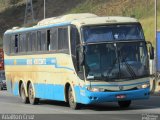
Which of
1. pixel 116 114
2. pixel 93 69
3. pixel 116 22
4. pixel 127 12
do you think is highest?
pixel 127 12

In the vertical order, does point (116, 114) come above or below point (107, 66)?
below

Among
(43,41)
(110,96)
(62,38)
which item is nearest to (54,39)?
(62,38)

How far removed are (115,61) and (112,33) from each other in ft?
3.65

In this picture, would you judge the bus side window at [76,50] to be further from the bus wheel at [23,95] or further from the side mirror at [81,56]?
the bus wheel at [23,95]

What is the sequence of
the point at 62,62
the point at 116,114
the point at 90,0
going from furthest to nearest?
1. the point at 90,0
2. the point at 62,62
3. the point at 116,114

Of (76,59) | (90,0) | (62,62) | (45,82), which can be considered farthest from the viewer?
(90,0)

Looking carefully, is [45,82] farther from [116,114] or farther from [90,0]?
[90,0]

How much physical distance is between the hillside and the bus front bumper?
32.8 meters

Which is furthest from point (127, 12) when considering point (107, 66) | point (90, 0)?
point (107, 66)

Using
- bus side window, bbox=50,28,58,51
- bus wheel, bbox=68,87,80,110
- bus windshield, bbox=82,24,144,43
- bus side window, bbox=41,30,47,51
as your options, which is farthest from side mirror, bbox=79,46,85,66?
bus side window, bbox=41,30,47,51

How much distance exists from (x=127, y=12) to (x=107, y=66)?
1896 inches

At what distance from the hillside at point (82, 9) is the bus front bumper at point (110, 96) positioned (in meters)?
32.8

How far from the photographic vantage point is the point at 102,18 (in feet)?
74.8

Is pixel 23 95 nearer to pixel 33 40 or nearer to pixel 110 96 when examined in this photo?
pixel 33 40
